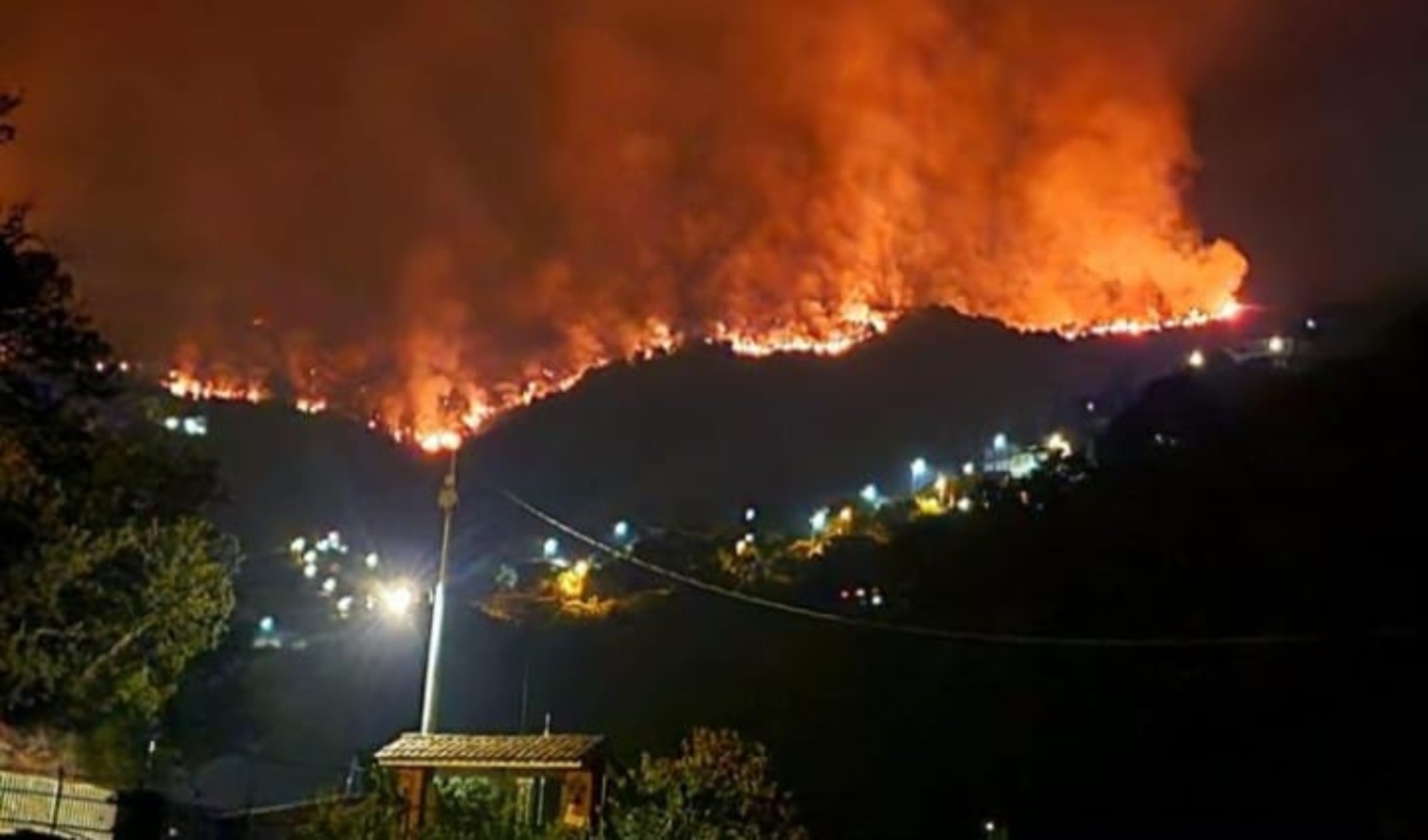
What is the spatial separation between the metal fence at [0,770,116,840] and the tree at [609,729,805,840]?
10.1 meters

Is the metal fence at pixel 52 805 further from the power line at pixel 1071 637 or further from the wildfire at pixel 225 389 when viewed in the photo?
the wildfire at pixel 225 389

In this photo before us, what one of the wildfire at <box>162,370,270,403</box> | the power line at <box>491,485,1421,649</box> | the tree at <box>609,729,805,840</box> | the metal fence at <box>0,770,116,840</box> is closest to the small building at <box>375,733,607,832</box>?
the tree at <box>609,729,805,840</box>

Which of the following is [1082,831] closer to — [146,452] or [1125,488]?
[1125,488]

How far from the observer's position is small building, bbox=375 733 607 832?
19.0 meters

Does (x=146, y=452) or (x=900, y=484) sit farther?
(x=900, y=484)

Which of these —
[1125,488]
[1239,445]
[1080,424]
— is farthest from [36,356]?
[1080,424]

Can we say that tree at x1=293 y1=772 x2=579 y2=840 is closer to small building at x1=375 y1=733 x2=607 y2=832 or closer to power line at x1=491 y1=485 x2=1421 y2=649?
small building at x1=375 y1=733 x2=607 y2=832

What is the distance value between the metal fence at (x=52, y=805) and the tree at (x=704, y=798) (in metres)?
10.1

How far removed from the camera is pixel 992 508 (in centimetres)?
5116

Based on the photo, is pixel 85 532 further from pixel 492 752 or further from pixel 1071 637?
pixel 1071 637

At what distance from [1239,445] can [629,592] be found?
25.1m

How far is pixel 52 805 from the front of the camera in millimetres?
24406

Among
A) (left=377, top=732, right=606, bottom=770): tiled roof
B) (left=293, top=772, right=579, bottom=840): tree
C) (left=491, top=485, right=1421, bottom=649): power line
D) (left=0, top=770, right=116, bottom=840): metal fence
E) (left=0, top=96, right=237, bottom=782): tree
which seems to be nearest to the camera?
(left=293, top=772, right=579, bottom=840): tree

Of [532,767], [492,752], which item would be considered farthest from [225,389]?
[532,767]
